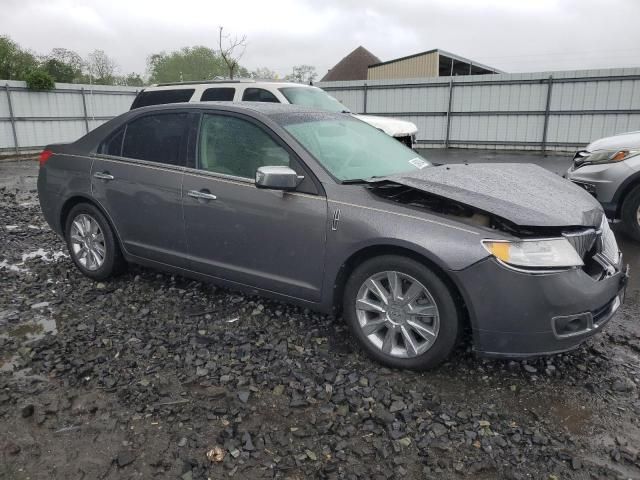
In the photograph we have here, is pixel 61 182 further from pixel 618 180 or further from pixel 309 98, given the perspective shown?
pixel 618 180

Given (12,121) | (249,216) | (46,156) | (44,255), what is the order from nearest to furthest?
(249,216), (46,156), (44,255), (12,121)

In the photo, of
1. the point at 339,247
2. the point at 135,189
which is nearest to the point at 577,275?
the point at 339,247

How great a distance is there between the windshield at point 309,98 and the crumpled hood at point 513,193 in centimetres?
545

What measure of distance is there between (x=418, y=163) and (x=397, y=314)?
5.26 feet

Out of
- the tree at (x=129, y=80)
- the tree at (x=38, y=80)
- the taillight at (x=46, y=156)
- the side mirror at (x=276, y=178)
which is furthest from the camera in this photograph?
the tree at (x=129, y=80)

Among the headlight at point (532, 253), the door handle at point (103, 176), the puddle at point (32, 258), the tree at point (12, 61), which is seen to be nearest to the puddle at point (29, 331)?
the door handle at point (103, 176)

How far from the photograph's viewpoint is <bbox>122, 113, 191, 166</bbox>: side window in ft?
13.7

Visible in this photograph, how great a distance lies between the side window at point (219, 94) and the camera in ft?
29.9

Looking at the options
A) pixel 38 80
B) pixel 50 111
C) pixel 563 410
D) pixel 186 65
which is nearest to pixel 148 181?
pixel 563 410

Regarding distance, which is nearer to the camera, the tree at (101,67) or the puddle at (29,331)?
the puddle at (29,331)

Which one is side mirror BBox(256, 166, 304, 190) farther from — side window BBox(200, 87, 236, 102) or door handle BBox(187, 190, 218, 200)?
side window BBox(200, 87, 236, 102)

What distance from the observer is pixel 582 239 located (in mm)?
3088

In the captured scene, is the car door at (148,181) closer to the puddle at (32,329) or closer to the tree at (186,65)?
the puddle at (32,329)

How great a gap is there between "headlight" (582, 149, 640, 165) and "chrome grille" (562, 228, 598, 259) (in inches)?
144
